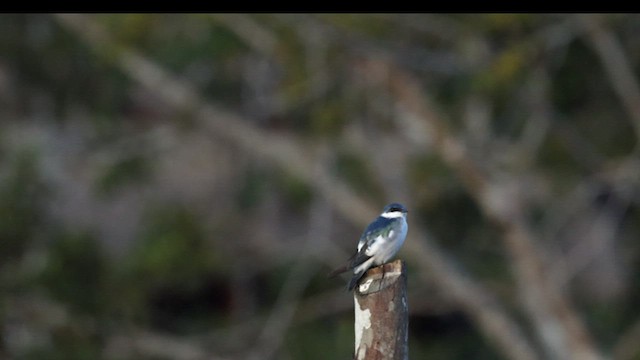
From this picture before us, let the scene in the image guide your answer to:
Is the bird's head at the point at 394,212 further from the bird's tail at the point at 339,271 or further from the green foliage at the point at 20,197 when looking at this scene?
the green foliage at the point at 20,197

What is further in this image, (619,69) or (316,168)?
(316,168)

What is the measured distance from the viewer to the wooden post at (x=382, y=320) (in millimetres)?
5281

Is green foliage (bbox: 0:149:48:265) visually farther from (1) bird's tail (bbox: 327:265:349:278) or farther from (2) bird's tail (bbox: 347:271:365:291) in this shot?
(2) bird's tail (bbox: 347:271:365:291)

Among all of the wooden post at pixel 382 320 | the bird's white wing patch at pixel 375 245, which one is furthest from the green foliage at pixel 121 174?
the wooden post at pixel 382 320

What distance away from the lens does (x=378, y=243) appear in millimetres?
6074

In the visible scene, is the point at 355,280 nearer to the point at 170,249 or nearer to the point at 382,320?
the point at 382,320

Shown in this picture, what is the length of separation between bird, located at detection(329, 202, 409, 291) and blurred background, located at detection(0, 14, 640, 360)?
7.34 meters

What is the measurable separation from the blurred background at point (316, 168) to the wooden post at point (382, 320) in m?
8.40

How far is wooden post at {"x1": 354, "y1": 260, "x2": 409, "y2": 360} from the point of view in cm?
528

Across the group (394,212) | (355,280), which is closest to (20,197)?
(394,212)

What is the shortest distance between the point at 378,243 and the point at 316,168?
9.09 metres

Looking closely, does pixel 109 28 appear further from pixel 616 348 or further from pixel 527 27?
pixel 616 348

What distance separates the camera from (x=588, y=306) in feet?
55.9

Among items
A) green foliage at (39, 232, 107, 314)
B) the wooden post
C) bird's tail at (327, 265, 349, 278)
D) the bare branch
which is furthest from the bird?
green foliage at (39, 232, 107, 314)
